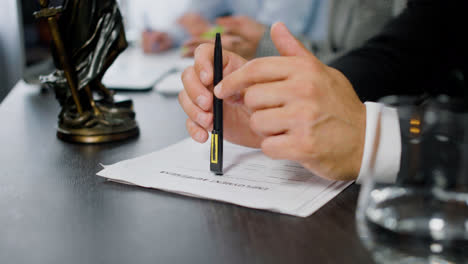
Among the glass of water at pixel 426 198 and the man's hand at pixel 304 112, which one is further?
the man's hand at pixel 304 112

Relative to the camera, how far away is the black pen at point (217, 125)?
549 mm

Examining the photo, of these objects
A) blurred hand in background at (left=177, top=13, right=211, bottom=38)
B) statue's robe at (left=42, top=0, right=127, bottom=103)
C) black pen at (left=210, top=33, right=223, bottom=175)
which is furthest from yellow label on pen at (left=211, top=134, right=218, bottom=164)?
blurred hand in background at (left=177, top=13, right=211, bottom=38)

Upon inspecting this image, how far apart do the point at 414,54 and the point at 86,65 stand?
656mm

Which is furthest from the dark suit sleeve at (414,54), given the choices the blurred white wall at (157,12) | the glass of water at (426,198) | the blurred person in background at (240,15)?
the blurred white wall at (157,12)

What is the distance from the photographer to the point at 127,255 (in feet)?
1.22

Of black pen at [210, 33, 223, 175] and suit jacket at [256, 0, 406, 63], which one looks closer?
black pen at [210, 33, 223, 175]

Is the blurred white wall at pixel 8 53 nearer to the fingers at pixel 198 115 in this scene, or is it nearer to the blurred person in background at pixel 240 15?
the blurred person in background at pixel 240 15

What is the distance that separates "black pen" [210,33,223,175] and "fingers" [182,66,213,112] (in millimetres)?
21

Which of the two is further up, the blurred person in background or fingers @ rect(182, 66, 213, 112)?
fingers @ rect(182, 66, 213, 112)

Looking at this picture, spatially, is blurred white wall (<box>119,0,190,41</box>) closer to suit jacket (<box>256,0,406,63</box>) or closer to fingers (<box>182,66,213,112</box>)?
suit jacket (<box>256,0,406,63</box>)

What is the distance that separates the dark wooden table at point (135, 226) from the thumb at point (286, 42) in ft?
0.57

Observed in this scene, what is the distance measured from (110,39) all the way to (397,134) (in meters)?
0.52

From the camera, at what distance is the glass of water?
0.89 ft

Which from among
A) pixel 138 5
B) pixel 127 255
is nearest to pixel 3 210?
pixel 127 255
